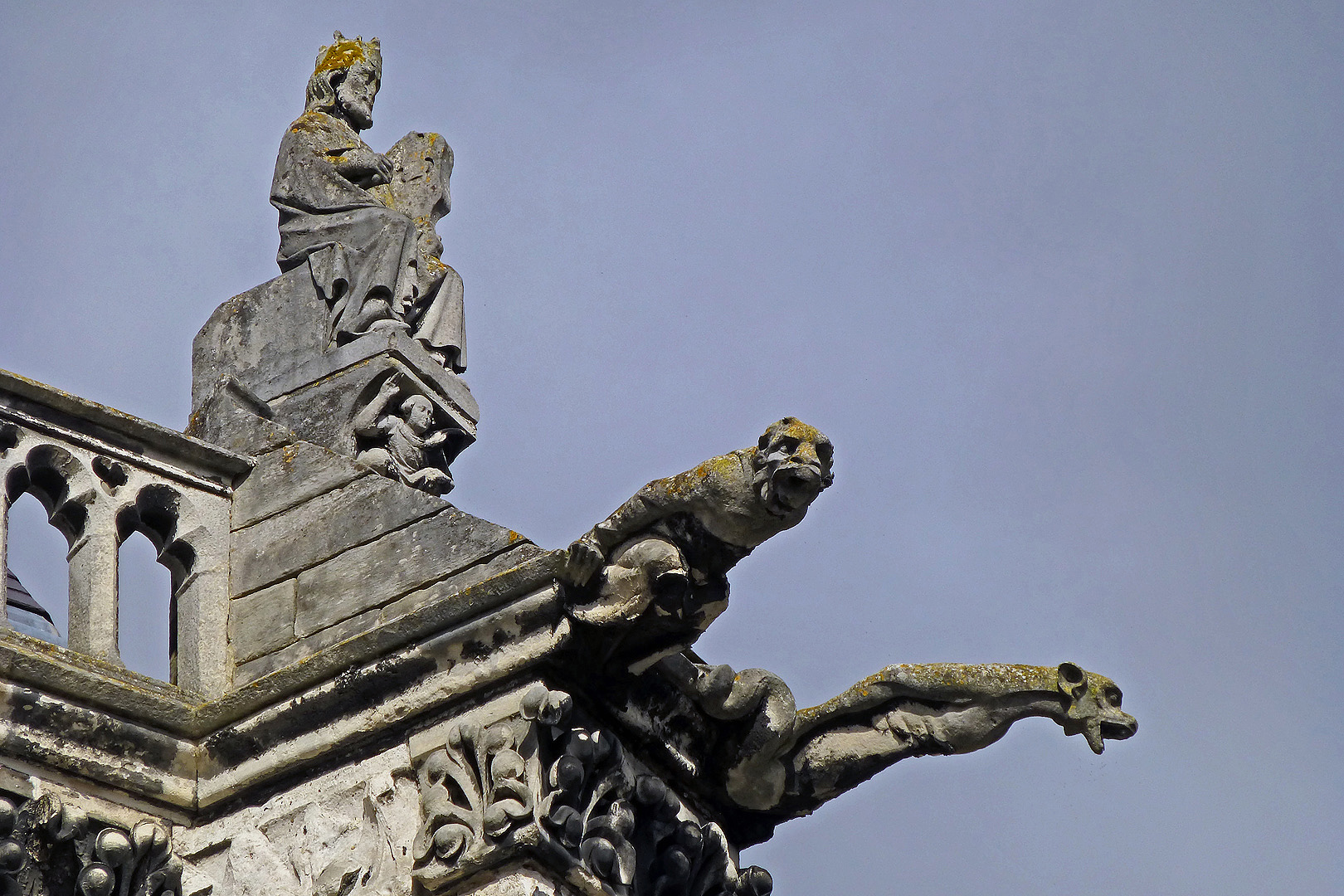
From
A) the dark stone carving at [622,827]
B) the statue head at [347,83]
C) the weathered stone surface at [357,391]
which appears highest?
the statue head at [347,83]

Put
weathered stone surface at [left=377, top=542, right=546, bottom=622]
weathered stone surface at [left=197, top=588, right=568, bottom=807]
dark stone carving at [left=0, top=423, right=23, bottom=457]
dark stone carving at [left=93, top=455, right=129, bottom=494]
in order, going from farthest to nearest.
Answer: dark stone carving at [left=93, top=455, right=129, bottom=494] < dark stone carving at [left=0, top=423, right=23, bottom=457] < weathered stone surface at [left=377, top=542, right=546, bottom=622] < weathered stone surface at [left=197, top=588, right=568, bottom=807]

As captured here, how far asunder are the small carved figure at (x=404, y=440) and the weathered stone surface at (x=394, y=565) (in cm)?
77

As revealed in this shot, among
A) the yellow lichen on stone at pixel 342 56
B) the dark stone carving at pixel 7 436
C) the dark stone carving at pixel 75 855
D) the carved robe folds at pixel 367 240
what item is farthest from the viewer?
the yellow lichen on stone at pixel 342 56

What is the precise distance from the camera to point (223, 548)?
8695 millimetres

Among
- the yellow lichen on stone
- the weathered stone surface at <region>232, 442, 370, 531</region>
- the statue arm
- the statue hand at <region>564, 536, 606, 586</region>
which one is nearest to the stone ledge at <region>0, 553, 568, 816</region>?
the statue hand at <region>564, 536, 606, 586</region>

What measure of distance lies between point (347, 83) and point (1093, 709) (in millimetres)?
4430

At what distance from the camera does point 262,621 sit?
27.6 feet

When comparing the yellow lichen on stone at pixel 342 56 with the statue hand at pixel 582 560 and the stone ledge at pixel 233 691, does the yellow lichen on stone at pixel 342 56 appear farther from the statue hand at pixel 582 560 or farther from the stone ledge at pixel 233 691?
the statue hand at pixel 582 560

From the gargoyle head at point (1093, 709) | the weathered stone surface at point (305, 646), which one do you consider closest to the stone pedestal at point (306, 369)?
the weathered stone surface at point (305, 646)

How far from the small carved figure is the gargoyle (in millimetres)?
1534

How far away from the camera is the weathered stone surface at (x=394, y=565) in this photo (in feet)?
26.3

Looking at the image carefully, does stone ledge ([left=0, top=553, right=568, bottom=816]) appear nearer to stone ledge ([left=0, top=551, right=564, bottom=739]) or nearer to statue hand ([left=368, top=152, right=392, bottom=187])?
stone ledge ([left=0, top=551, right=564, bottom=739])

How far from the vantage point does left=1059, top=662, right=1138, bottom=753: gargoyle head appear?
7820 millimetres

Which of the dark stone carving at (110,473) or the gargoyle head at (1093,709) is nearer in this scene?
the gargoyle head at (1093,709)
